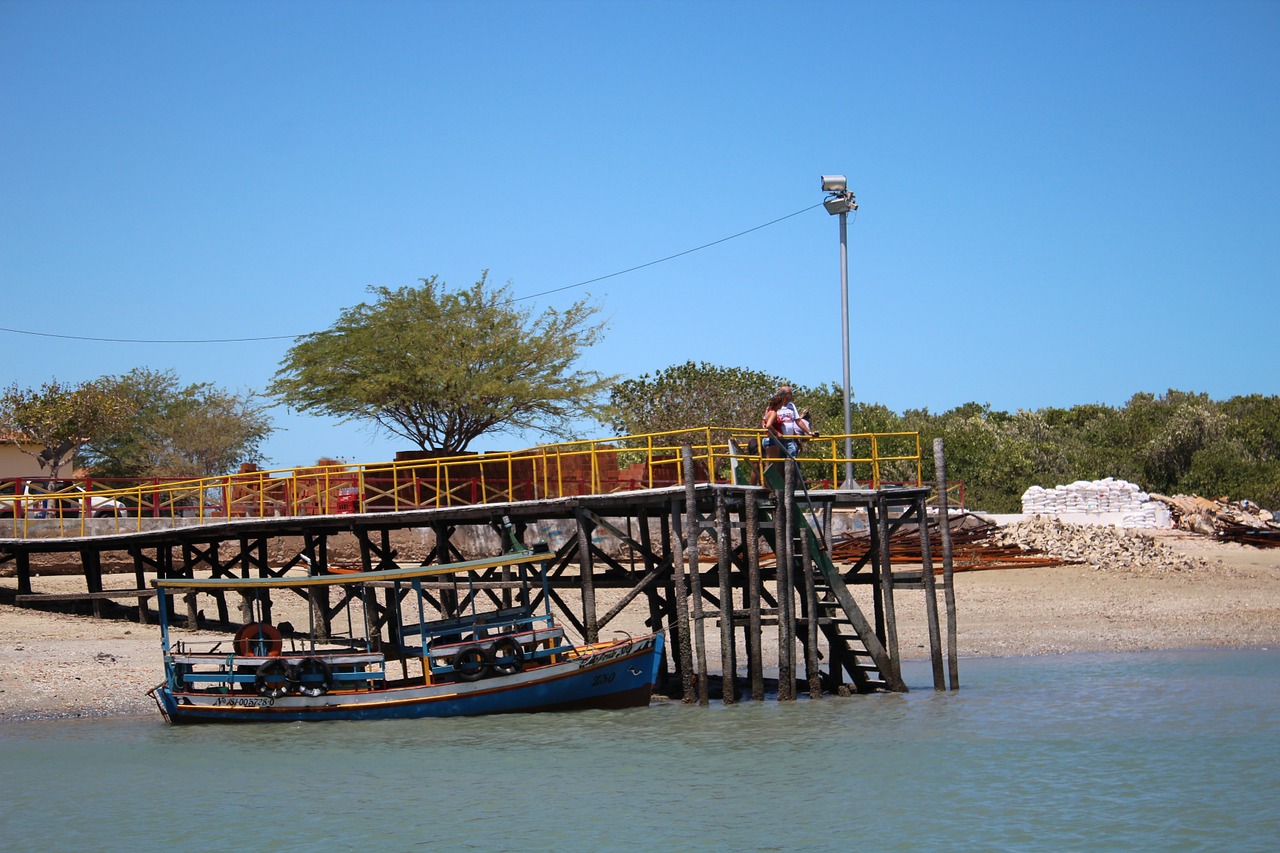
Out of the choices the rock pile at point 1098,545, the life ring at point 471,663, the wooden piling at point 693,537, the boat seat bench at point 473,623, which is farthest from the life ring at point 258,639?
the rock pile at point 1098,545

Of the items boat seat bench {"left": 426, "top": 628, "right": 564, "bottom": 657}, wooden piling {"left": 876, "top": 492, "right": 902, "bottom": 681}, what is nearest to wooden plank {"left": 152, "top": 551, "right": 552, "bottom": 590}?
boat seat bench {"left": 426, "top": 628, "right": 564, "bottom": 657}

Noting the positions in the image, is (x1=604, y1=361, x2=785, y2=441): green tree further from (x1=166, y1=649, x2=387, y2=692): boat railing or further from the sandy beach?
(x1=166, y1=649, x2=387, y2=692): boat railing

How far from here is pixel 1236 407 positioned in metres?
78.5

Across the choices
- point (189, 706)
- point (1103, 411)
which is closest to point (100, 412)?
point (189, 706)

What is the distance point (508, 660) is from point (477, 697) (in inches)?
31.8

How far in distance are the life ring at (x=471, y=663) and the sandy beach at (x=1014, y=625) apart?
6231 mm

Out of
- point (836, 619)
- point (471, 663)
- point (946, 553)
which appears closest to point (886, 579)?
point (836, 619)

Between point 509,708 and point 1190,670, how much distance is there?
1418 centimetres

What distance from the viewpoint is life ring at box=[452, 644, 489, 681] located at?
21.7 metres

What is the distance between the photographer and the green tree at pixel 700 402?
219 ft

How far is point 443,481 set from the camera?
30500 millimetres

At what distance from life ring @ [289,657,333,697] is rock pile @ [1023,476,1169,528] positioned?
33906mm

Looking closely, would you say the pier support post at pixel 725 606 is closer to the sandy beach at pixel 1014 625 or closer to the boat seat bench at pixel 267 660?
the boat seat bench at pixel 267 660

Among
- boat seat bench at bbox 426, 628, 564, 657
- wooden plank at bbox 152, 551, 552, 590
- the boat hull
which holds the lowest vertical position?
the boat hull
